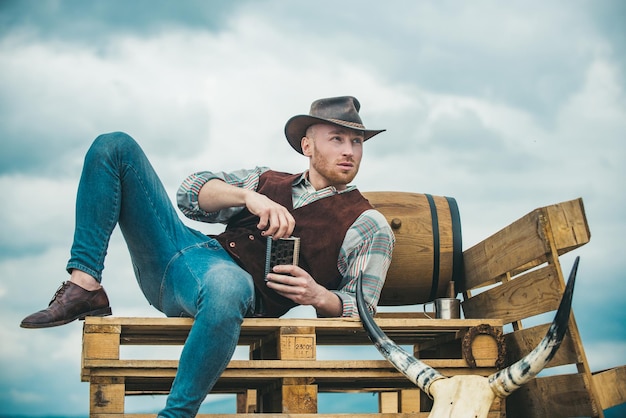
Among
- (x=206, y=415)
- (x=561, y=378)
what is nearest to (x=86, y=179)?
(x=206, y=415)

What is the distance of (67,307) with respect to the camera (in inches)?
143

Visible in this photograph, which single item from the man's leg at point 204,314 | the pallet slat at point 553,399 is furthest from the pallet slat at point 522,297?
the man's leg at point 204,314

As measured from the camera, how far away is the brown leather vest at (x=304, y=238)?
13.5 ft

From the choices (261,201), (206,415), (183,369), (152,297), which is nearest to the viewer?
(183,369)

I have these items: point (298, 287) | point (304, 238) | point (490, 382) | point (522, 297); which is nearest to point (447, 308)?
point (522, 297)

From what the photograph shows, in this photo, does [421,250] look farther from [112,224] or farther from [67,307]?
[67,307]

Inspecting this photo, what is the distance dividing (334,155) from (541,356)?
183 cm

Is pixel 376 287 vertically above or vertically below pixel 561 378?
above

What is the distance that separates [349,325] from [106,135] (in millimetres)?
1498

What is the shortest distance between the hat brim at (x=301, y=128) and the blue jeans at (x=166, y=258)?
95 cm

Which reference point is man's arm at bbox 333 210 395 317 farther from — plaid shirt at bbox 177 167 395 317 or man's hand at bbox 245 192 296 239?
man's hand at bbox 245 192 296 239

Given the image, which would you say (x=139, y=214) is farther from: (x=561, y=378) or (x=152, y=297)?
(x=561, y=378)

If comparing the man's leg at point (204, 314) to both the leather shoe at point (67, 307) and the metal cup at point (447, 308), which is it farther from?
the metal cup at point (447, 308)

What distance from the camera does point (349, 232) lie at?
170 inches
